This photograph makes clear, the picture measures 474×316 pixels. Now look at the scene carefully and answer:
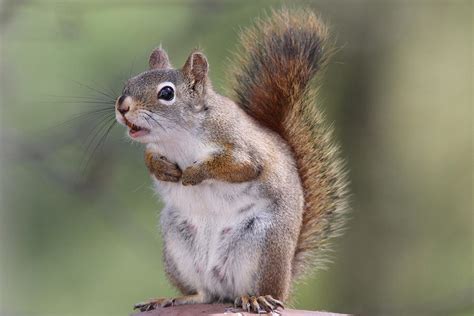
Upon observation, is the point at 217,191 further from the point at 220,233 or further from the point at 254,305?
the point at 254,305

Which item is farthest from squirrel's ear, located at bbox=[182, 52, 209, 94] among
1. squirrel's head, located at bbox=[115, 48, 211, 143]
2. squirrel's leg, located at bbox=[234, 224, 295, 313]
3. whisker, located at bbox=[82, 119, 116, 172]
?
squirrel's leg, located at bbox=[234, 224, 295, 313]

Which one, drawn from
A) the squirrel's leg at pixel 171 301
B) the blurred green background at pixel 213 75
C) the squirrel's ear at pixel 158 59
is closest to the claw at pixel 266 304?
the squirrel's leg at pixel 171 301

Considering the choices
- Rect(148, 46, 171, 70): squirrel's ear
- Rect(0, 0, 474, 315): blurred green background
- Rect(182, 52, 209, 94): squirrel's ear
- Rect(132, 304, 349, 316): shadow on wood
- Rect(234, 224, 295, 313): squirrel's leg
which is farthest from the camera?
Rect(0, 0, 474, 315): blurred green background

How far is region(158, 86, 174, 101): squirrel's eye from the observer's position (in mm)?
3260

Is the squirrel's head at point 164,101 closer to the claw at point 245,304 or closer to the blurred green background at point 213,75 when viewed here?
the claw at point 245,304

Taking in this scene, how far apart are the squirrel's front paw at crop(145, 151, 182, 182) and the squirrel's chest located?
58mm

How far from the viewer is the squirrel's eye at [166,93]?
10.7 feet

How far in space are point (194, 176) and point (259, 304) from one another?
0.42 metres

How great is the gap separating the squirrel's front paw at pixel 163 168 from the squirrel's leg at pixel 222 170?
41mm

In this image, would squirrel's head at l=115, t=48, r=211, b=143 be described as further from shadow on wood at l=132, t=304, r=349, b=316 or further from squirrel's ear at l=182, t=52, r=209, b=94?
shadow on wood at l=132, t=304, r=349, b=316

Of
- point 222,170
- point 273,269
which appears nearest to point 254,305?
point 273,269

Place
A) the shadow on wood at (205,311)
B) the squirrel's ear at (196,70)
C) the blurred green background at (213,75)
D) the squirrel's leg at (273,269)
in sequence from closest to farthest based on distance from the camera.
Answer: the shadow on wood at (205,311) → the squirrel's leg at (273,269) → the squirrel's ear at (196,70) → the blurred green background at (213,75)

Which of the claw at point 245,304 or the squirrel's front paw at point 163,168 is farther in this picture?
the squirrel's front paw at point 163,168

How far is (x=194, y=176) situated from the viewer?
126 inches
